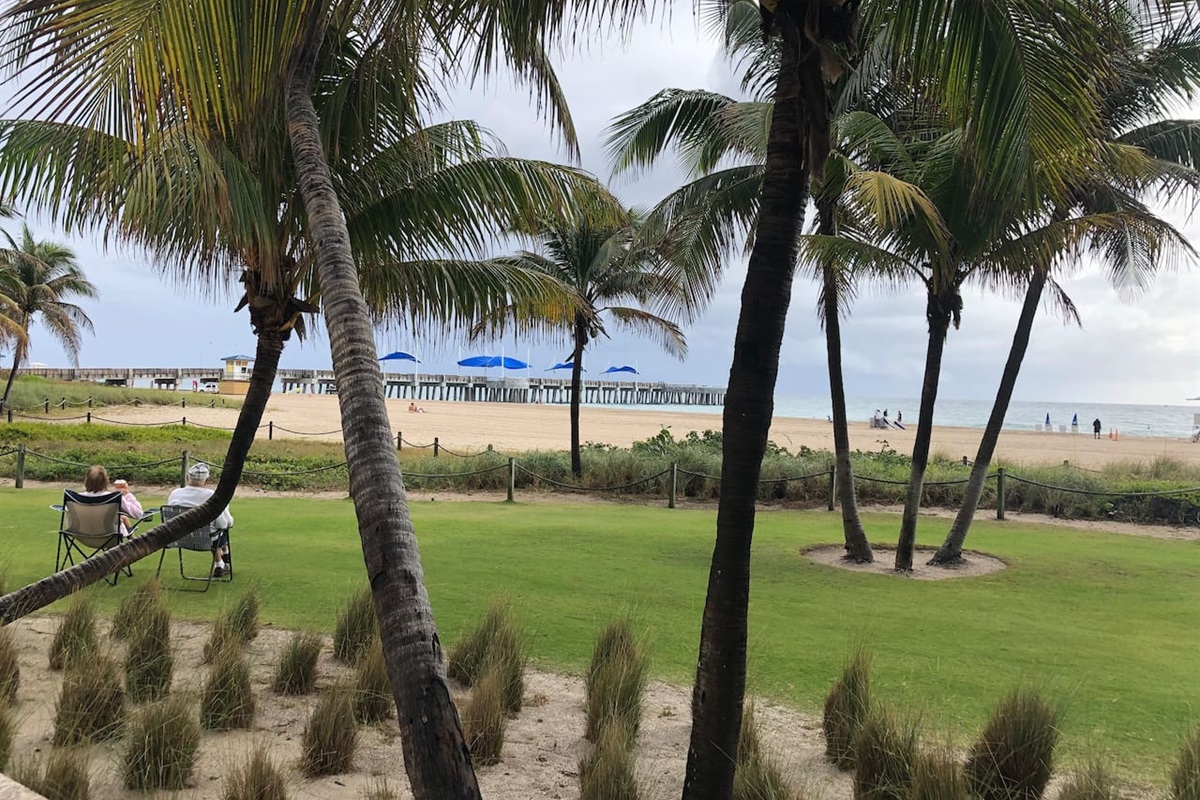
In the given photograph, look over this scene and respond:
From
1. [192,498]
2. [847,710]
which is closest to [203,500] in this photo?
[192,498]

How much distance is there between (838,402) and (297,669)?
7.59 metres

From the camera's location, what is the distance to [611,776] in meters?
3.31

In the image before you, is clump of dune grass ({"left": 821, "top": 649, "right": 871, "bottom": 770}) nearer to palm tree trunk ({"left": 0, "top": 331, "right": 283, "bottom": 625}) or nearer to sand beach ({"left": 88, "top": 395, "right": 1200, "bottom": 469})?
palm tree trunk ({"left": 0, "top": 331, "right": 283, "bottom": 625})

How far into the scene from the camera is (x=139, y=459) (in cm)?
1770

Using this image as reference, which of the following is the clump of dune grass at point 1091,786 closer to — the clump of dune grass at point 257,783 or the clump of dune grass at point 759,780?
the clump of dune grass at point 759,780

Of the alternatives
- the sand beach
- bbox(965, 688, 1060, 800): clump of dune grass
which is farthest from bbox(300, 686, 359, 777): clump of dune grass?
the sand beach

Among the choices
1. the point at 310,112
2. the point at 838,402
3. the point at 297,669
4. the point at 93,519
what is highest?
the point at 310,112

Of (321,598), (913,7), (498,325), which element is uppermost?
(913,7)

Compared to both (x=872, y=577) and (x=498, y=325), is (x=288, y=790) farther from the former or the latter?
(x=872, y=577)

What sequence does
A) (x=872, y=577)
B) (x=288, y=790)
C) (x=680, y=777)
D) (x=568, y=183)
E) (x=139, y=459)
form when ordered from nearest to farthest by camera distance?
(x=288, y=790)
(x=680, y=777)
(x=568, y=183)
(x=872, y=577)
(x=139, y=459)

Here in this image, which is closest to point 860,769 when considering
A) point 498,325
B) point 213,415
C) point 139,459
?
point 498,325

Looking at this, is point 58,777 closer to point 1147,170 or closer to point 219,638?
point 219,638

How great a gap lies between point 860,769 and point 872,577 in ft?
19.1

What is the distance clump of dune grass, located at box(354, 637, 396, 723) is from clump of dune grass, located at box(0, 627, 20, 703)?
1.78 meters
